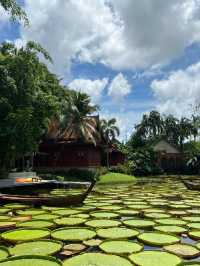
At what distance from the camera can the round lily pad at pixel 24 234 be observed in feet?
24.8

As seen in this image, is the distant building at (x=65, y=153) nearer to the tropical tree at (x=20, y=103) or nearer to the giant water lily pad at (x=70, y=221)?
the tropical tree at (x=20, y=103)

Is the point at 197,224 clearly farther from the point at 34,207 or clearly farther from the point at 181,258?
the point at 34,207

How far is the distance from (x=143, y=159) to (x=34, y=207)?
27515 mm

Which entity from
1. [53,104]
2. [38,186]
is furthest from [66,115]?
[38,186]

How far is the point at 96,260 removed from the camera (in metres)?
6.02

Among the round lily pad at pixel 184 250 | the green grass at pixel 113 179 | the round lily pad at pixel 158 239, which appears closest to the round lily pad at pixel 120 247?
the round lily pad at pixel 158 239

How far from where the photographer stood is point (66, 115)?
29.5m

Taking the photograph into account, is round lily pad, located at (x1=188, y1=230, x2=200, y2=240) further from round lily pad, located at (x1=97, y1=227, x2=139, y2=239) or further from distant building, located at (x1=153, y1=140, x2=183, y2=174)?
distant building, located at (x1=153, y1=140, x2=183, y2=174)

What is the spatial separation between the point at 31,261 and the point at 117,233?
263 cm

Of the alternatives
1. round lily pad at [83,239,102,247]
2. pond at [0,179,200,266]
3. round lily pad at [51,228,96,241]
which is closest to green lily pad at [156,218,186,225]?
pond at [0,179,200,266]

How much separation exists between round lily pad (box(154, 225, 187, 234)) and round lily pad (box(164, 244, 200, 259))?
1334 millimetres

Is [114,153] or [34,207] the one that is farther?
[114,153]

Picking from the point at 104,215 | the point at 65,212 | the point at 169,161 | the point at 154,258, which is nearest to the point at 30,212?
the point at 65,212

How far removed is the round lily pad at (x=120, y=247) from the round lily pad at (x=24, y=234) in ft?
5.13
